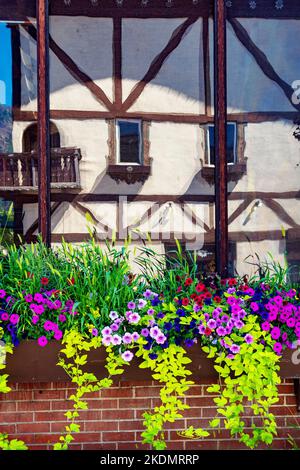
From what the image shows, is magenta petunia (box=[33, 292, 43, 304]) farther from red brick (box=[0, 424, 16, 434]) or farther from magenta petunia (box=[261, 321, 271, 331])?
magenta petunia (box=[261, 321, 271, 331])

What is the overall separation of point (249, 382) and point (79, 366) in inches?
46.0

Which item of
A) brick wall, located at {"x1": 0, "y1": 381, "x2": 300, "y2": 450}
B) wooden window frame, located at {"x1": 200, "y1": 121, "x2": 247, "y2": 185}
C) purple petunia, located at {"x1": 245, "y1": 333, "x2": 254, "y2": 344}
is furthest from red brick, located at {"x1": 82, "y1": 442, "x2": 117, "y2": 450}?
wooden window frame, located at {"x1": 200, "y1": 121, "x2": 247, "y2": 185}

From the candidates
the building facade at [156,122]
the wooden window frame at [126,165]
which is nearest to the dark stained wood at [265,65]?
the building facade at [156,122]

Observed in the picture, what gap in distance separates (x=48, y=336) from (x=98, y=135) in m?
2.04

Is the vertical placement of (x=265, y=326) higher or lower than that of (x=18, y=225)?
lower

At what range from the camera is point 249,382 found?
12.3 feet

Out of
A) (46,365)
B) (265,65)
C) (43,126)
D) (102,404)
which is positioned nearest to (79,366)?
(46,365)

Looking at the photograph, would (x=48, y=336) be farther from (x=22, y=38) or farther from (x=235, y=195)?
(x=22, y=38)

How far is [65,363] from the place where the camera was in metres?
3.73

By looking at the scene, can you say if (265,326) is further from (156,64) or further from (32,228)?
(156,64)

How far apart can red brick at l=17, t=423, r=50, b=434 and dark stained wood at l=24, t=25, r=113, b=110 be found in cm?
275

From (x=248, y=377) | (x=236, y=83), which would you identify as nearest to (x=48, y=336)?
(x=248, y=377)

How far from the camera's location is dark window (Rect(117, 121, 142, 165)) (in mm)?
4957

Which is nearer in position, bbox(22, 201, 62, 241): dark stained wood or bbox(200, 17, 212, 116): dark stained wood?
bbox(22, 201, 62, 241): dark stained wood
